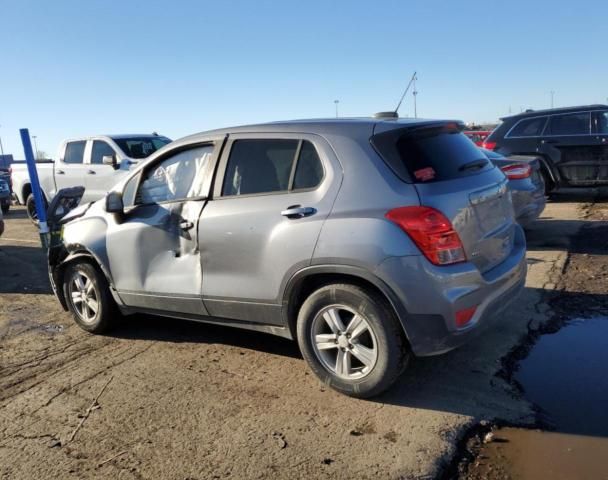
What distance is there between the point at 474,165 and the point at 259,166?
5.02 feet

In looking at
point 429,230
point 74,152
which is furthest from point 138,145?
point 429,230

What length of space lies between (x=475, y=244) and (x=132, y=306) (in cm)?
295

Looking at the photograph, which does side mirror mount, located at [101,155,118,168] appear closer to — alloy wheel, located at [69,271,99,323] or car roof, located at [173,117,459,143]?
alloy wheel, located at [69,271,99,323]

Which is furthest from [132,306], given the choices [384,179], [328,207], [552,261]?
[552,261]

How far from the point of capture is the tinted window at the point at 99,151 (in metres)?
11.6

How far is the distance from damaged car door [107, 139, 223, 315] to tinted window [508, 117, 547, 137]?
27.2 feet

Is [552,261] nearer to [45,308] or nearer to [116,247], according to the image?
[116,247]

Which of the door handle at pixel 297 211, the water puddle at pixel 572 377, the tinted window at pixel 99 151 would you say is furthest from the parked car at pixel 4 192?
the water puddle at pixel 572 377

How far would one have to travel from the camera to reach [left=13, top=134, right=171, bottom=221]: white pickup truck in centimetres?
1127

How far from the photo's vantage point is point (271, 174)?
3.89 metres

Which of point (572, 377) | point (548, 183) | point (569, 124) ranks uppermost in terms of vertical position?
point (569, 124)

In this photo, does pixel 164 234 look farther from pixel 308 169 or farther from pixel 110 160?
pixel 110 160

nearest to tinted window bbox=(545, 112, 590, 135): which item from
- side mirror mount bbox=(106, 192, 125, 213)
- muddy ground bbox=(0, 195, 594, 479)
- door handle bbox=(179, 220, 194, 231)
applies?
muddy ground bbox=(0, 195, 594, 479)

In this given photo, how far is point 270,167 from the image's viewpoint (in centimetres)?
391
